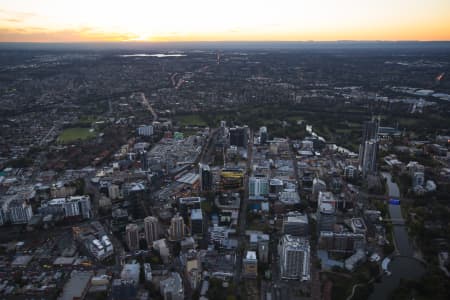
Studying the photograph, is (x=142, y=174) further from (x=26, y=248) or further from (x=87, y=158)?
(x=26, y=248)

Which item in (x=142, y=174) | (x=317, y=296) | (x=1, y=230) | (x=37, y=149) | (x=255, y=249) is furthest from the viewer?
(x=37, y=149)

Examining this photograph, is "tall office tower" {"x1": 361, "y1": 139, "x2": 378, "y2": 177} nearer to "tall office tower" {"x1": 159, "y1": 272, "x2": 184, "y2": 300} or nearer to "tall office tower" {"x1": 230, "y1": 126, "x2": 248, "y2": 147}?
"tall office tower" {"x1": 230, "y1": 126, "x2": 248, "y2": 147}

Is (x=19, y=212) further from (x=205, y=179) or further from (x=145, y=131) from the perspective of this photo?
(x=145, y=131)

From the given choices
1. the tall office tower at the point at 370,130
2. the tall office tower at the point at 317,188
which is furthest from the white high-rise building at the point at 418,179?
the tall office tower at the point at 317,188

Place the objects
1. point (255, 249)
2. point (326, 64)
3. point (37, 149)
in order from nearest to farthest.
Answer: point (255, 249)
point (37, 149)
point (326, 64)

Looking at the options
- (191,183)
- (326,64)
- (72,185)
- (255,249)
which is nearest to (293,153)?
(191,183)

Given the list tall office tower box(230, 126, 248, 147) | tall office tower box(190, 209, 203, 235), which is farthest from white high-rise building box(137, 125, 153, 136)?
tall office tower box(190, 209, 203, 235)
